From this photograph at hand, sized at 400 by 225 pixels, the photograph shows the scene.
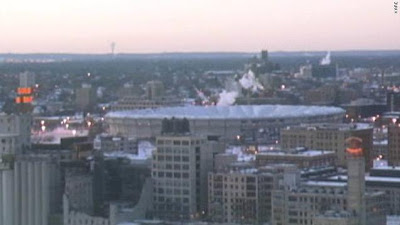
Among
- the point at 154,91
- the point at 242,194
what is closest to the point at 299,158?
the point at 242,194

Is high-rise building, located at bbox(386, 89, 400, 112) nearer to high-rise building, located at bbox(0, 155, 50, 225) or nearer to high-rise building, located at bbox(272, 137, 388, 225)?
high-rise building, located at bbox(272, 137, 388, 225)

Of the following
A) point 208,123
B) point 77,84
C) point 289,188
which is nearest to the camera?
point 289,188

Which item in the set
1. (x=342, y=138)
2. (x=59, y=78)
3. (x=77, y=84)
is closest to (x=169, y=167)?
(x=342, y=138)

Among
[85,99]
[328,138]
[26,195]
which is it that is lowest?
[85,99]

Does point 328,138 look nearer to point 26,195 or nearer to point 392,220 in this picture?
point 392,220

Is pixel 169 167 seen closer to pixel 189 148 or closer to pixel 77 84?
pixel 189 148

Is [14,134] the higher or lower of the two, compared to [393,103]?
higher

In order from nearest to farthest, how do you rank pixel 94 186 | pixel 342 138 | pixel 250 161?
pixel 94 186
pixel 250 161
pixel 342 138
